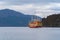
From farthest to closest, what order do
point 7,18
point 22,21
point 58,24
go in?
point 7,18 → point 22,21 → point 58,24

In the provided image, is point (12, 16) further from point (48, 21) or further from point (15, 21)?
point (48, 21)

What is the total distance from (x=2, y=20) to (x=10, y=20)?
9.79 meters

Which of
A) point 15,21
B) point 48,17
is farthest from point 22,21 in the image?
point 48,17

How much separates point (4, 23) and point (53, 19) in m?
51.0

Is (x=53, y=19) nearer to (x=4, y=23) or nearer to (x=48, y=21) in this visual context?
(x=48, y=21)

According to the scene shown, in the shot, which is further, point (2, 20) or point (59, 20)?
point (2, 20)

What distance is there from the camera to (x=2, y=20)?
196500mm

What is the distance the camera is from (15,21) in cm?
18838

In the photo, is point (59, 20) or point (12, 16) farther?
point (12, 16)

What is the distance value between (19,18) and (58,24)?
46.1 meters

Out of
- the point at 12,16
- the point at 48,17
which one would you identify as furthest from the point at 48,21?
the point at 12,16

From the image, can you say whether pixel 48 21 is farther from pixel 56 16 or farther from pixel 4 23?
pixel 4 23

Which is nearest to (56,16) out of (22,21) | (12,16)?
(22,21)

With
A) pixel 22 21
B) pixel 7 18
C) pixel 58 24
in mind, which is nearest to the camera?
pixel 58 24
